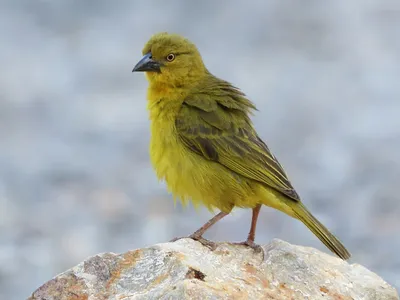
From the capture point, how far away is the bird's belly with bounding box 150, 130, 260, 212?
680cm

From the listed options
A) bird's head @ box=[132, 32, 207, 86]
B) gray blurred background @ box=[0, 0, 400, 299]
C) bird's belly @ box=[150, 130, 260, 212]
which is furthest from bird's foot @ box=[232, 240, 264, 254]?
gray blurred background @ box=[0, 0, 400, 299]

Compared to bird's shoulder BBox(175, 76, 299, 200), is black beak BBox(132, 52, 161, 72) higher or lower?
higher

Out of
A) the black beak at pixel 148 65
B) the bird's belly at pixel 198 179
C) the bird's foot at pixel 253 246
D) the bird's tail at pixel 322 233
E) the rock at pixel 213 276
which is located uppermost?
the black beak at pixel 148 65

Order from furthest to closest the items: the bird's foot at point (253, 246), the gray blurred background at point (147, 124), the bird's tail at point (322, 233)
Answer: the gray blurred background at point (147, 124) → the bird's tail at point (322, 233) → the bird's foot at point (253, 246)

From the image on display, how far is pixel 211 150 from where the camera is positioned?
6914 millimetres

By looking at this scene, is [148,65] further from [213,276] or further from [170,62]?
[213,276]

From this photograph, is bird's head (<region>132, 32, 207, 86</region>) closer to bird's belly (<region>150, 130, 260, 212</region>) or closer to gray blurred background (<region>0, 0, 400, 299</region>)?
bird's belly (<region>150, 130, 260, 212</region>)

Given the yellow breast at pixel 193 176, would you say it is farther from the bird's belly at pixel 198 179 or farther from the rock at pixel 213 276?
the rock at pixel 213 276

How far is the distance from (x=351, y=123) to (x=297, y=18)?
312 centimetres

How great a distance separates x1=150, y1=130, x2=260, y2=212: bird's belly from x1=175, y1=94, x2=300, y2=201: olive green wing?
48 millimetres

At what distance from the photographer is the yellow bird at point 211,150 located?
22.3 ft

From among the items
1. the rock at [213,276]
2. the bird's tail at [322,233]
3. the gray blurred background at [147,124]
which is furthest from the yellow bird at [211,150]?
the gray blurred background at [147,124]

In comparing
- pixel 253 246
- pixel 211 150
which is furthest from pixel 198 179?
pixel 253 246

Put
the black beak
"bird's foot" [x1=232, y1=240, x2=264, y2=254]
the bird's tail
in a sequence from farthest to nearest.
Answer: the black beak → the bird's tail → "bird's foot" [x1=232, y1=240, x2=264, y2=254]
